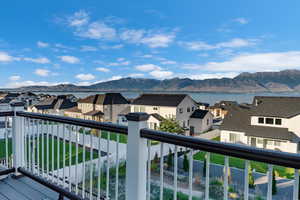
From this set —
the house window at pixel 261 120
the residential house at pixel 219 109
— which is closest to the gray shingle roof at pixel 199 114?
the residential house at pixel 219 109

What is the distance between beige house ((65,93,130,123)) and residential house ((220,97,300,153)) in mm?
13705

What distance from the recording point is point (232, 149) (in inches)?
44.4

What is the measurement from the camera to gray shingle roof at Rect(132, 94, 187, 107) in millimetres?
21750

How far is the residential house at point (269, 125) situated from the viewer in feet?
46.1

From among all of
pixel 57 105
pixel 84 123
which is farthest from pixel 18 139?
pixel 57 105

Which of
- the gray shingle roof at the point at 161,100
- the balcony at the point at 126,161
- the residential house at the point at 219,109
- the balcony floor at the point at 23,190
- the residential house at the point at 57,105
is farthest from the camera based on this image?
the residential house at the point at 219,109

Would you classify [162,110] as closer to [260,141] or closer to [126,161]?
[260,141]

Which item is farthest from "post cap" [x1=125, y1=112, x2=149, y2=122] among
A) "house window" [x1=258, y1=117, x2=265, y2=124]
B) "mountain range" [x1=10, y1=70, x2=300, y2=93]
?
"mountain range" [x1=10, y1=70, x2=300, y2=93]

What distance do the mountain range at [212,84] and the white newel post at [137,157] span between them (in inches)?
828

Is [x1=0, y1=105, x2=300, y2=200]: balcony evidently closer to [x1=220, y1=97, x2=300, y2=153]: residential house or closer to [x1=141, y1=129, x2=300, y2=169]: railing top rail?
[x1=141, y1=129, x2=300, y2=169]: railing top rail

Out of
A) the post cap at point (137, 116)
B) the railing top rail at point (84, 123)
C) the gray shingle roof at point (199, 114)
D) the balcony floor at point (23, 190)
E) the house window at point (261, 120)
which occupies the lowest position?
the gray shingle roof at point (199, 114)

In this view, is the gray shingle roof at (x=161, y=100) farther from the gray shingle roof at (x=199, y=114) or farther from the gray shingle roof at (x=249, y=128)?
the gray shingle roof at (x=249, y=128)

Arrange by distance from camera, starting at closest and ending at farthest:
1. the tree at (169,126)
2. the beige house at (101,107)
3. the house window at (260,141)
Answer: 1. the house window at (260,141)
2. the tree at (169,126)
3. the beige house at (101,107)

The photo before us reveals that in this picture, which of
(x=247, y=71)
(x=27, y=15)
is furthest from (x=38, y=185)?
(x=247, y=71)
